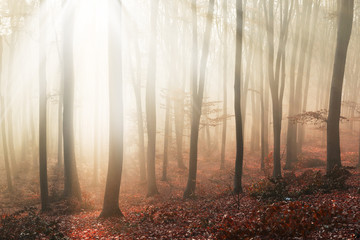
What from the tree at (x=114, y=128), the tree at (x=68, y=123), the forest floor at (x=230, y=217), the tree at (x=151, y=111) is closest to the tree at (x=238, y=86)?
the forest floor at (x=230, y=217)

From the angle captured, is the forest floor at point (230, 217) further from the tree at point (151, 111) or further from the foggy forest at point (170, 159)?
the tree at point (151, 111)

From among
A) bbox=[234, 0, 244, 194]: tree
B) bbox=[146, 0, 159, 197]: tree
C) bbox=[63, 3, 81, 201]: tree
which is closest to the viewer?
bbox=[234, 0, 244, 194]: tree

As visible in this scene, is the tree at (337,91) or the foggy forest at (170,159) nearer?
the foggy forest at (170,159)

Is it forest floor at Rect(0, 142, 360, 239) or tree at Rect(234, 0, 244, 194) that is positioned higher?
tree at Rect(234, 0, 244, 194)

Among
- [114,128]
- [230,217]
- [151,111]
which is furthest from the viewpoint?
[151,111]

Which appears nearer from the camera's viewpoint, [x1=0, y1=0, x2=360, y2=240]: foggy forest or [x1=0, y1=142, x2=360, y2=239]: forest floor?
[x1=0, y1=142, x2=360, y2=239]: forest floor

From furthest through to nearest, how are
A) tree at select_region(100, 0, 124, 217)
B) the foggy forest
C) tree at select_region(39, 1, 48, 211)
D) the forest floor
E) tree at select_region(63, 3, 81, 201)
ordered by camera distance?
tree at select_region(63, 3, 81, 201)
tree at select_region(39, 1, 48, 211)
tree at select_region(100, 0, 124, 217)
the foggy forest
the forest floor

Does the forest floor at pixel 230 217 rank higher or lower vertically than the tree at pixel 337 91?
lower

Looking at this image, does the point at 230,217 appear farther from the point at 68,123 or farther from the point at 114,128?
the point at 68,123

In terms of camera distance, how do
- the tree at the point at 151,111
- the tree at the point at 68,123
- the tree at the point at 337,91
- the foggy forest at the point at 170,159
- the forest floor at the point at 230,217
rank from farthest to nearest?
the tree at the point at 151,111 < the tree at the point at 68,123 < the tree at the point at 337,91 < the foggy forest at the point at 170,159 < the forest floor at the point at 230,217

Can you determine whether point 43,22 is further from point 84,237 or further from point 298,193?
point 298,193

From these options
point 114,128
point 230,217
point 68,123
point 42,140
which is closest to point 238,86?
point 114,128

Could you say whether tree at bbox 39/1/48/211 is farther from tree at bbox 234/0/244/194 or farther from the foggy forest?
tree at bbox 234/0/244/194

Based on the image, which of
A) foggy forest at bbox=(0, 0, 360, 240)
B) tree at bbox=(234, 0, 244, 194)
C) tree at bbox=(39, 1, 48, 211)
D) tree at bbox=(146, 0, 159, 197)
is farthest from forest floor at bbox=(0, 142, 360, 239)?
tree at bbox=(234, 0, 244, 194)
